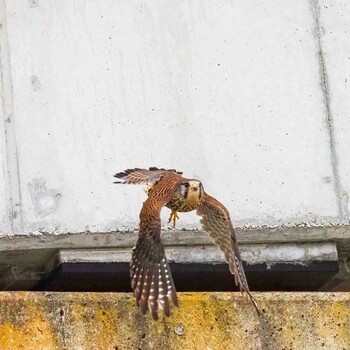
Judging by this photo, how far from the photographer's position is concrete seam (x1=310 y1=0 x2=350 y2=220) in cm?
580

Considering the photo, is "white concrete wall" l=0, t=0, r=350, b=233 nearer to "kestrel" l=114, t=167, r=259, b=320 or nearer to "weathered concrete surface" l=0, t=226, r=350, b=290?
"weathered concrete surface" l=0, t=226, r=350, b=290

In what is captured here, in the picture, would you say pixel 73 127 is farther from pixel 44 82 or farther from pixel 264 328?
pixel 264 328

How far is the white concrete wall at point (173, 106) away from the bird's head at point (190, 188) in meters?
0.91

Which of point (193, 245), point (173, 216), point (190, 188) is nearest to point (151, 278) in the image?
point (190, 188)

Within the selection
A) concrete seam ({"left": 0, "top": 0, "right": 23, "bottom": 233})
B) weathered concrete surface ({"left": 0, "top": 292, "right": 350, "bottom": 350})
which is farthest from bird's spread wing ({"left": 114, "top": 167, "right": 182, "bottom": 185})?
weathered concrete surface ({"left": 0, "top": 292, "right": 350, "bottom": 350})

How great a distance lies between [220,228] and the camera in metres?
5.14

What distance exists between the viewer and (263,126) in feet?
19.4

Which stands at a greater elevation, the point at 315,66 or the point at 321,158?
the point at 315,66

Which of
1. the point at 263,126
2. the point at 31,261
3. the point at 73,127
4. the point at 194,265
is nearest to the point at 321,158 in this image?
the point at 263,126

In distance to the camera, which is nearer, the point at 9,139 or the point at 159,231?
the point at 159,231

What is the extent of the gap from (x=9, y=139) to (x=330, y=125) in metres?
1.76

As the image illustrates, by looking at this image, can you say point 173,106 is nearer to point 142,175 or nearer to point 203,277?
point 142,175

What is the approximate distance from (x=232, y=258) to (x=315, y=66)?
1448mm

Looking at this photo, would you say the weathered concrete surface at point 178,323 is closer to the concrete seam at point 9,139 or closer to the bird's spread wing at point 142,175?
the bird's spread wing at point 142,175
